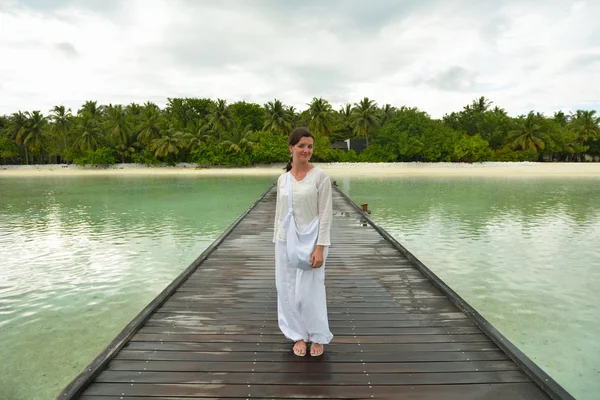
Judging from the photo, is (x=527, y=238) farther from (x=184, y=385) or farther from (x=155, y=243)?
(x=184, y=385)

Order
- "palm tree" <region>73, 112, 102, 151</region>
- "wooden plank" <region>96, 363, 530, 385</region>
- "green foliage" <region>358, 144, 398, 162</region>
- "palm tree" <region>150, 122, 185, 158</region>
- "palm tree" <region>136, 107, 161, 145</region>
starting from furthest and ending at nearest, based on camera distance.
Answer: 1. "palm tree" <region>73, 112, 102, 151</region>
2. "palm tree" <region>136, 107, 161, 145</region>
3. "palm tree" <region>150, 122, 185, 158</region>
4. "green foliage" <region>358, 144, 398, 162</region>
5. "wooden plank" <region>96, 363, 530, 385</region>

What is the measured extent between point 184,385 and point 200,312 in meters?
1.49

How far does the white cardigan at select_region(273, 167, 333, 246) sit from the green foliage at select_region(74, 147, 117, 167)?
185ft

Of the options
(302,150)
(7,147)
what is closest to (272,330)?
(302,150)

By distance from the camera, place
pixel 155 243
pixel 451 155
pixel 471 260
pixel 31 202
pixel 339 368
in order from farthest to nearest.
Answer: pixel 451 155 → pixel 31 202 → pixel 155 243 → pixel 471 260 → pixel 339 368

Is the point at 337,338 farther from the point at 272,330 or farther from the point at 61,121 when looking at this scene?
the point at 61,121

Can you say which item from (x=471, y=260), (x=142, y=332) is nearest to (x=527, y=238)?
(x=471, y=260)

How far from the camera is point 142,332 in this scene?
148 inches

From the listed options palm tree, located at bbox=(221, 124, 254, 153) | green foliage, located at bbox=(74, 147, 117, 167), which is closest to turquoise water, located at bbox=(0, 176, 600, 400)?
palm tree, located at bbox=(221, 124, 254, 153)

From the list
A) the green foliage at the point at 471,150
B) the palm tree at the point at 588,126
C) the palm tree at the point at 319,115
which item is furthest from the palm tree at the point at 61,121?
the palm tree at the point at 588,126

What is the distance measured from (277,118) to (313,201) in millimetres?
51813

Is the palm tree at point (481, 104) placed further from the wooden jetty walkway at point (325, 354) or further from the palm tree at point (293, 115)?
the wooden jetty walkway at point (325, 354)

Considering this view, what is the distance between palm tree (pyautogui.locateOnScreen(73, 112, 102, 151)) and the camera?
52656 mm

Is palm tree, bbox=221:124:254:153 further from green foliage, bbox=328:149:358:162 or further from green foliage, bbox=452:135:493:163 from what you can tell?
green foliage, bbox=452:135:493:163
